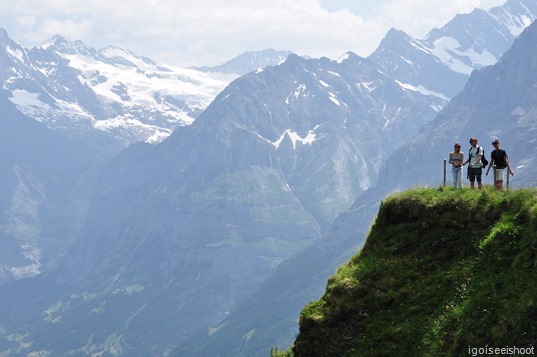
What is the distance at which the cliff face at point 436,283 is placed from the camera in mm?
25156

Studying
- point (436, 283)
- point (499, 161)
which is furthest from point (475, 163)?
point (436, 283)

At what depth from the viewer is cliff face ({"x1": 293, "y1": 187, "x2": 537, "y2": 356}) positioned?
25.2 metres

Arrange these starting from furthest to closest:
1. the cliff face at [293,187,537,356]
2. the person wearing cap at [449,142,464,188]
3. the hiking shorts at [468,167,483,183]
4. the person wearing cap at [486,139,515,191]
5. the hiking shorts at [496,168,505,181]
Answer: the hiking shorts at [468,167,483,183], the person wearing cap at [449,142,464,188], the person wearing cap at [486,139,515,191], the hiking shorts at [496,168,505,181], the cliff face at [293,187,537,356]

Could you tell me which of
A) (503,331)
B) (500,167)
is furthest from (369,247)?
(503,331)

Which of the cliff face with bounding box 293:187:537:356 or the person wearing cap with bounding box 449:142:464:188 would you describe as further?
the person wearing cap with bounding box 449:142:464:188

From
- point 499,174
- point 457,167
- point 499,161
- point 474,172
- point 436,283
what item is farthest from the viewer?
point 474,172

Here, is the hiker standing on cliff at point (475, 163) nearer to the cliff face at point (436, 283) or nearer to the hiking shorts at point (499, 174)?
the hiking shorts at point (499, 174)

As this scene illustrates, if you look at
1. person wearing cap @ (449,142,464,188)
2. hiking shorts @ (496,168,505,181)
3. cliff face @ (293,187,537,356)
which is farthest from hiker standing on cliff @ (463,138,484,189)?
cliff face @ (293,187,537,356)

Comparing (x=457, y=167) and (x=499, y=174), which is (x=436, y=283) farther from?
(x=457, y=167)

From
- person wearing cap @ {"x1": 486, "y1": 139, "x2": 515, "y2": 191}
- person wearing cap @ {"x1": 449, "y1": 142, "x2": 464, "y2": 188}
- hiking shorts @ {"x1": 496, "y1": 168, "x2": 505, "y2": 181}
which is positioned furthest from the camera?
person wearing cap @ {"x1": 449, "y1": 142, "x2": 464, "y2": 188}

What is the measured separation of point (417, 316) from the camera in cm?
2817

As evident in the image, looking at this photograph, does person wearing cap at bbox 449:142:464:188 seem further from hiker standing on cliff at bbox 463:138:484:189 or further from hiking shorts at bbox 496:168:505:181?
hiking shorts at bbox 496:168:505:181

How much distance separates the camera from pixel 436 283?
29.0m

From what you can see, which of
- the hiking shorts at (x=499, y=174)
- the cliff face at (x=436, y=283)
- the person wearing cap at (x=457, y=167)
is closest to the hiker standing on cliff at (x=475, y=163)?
the person wearing cap at (x=457, y=167)
